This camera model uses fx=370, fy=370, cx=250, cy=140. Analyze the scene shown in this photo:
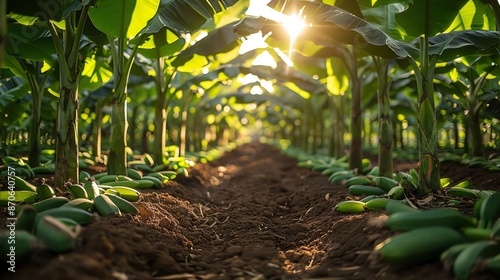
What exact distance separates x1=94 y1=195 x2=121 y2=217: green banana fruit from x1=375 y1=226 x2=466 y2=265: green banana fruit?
8.00 feet

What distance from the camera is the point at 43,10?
4.00 m

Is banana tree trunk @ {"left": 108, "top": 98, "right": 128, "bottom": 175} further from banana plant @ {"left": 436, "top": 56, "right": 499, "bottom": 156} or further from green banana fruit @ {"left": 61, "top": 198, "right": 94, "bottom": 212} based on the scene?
banana plant @ {"left": 436, "top": 56, "right": 499, "bottom": 156}

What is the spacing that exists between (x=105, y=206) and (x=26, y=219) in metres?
0.87

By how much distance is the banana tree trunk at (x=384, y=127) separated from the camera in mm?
6113

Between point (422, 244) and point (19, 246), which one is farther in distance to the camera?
point (422, 244)

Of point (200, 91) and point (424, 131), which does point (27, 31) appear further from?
point (200, 91)

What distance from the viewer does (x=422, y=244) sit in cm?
243

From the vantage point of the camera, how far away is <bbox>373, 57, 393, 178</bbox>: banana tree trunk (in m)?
6.11

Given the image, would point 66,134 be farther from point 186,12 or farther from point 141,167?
point 141,167

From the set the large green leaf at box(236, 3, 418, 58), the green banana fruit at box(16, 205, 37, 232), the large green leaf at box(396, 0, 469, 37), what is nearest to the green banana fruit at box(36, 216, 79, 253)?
the green banana fruit at box(16, 205, 37, 232)

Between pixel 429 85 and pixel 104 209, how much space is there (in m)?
3.98

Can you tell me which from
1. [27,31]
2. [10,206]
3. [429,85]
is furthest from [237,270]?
[27,31]

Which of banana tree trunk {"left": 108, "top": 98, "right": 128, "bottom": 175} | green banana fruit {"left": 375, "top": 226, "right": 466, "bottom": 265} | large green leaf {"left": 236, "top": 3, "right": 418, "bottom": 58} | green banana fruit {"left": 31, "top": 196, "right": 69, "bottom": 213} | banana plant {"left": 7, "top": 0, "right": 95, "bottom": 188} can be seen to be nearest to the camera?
green banana fruit {"left": 375, "top": 226, "right": 466, "bottom": 265}

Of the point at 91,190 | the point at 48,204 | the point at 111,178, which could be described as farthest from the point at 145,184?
the point at 48,204
